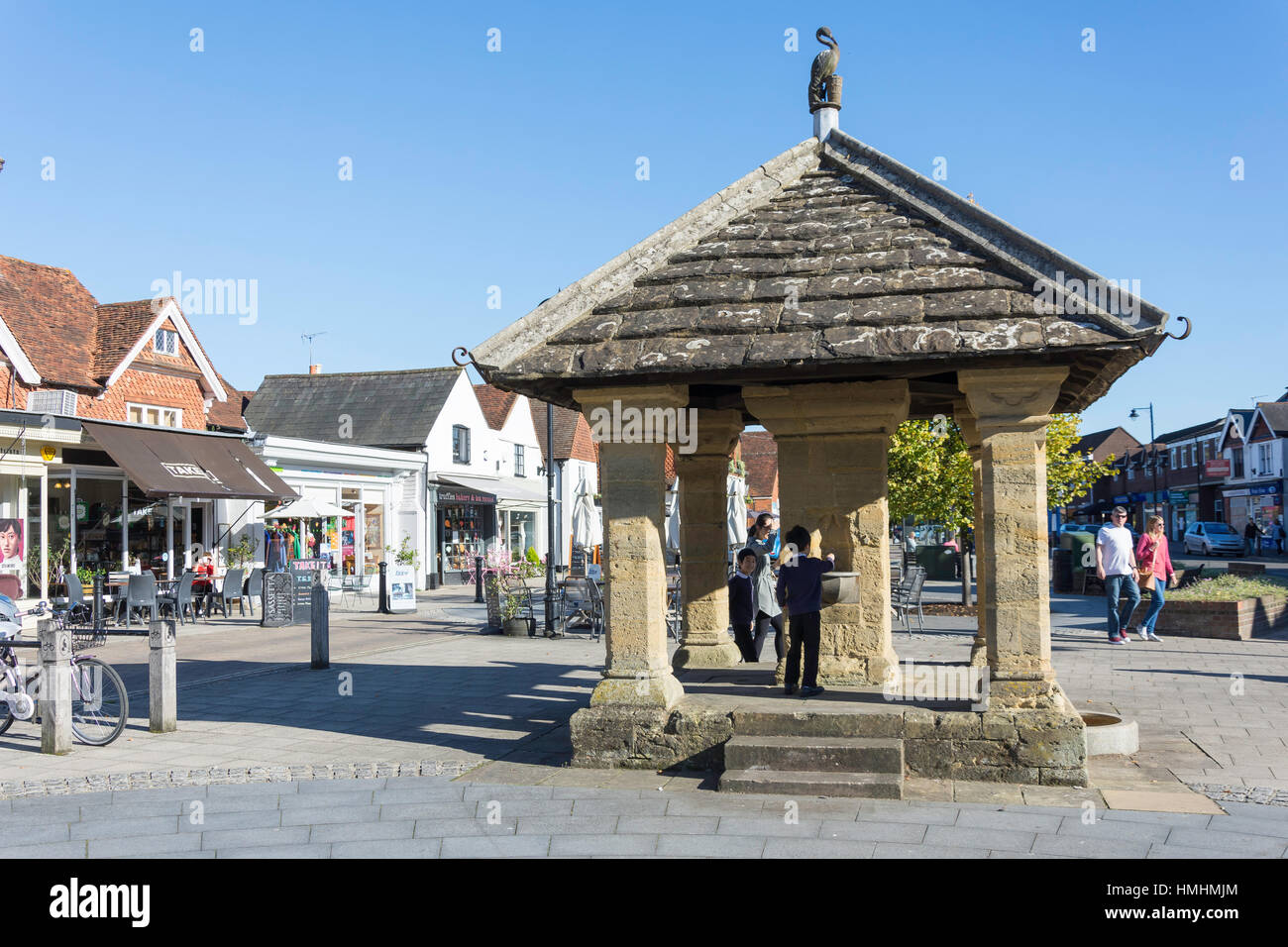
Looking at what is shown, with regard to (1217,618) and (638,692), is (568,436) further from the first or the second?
(638,692)

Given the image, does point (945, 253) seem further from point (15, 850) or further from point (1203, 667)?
point (1203, 667)

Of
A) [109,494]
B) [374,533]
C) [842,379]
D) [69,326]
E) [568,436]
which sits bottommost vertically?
[374,533]

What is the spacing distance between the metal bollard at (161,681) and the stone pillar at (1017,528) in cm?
690

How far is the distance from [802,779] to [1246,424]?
207 feet

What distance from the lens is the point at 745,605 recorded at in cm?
1098

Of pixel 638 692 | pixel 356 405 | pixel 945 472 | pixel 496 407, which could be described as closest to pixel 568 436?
pixel 496 407

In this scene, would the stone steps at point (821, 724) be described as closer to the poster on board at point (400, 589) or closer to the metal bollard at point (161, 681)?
the metal bollard at point (161, 681)

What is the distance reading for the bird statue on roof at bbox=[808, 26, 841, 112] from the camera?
28.9 ft

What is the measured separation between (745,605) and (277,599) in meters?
11.6

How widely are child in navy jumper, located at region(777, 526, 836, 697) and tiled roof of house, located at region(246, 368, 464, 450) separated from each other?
966 inches

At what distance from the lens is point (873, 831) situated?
5855 mm
